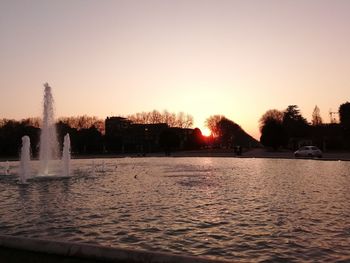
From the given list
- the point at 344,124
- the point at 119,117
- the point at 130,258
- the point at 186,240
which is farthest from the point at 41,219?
the point at 119,117

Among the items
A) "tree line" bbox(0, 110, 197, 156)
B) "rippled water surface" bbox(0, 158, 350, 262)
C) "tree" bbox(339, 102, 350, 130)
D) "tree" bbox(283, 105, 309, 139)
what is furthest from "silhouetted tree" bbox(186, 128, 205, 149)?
"rippled water surface" bbox(0, 158, 350, 262)

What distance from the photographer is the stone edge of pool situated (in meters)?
7.11

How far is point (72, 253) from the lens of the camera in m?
7.62

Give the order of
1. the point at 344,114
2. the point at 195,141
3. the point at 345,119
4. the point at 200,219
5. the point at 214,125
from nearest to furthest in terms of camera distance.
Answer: the point at 200,219, the point at 345,119, the point at 344,114, the point at 195,141, the point at 214,125

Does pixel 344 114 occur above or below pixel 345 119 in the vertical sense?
above

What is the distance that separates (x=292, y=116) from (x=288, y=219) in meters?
125

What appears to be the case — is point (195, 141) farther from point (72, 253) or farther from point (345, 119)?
point (72, 253)

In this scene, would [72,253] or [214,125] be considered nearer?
[72,253]

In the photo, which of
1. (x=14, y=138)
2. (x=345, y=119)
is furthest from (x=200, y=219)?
(x=14, y=138)

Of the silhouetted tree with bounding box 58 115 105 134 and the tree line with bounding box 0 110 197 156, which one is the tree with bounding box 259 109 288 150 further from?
the silhouetted tree with bounding box 58 115 105 134

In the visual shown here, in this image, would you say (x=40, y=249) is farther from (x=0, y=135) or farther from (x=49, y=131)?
(x=0, y=135)

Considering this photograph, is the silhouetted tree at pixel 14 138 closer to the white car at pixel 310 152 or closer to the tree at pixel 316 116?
the white car at pixel 310 152

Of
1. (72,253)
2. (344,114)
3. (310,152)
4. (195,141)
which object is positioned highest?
(344,114)

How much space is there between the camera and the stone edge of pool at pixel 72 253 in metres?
7.11
